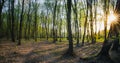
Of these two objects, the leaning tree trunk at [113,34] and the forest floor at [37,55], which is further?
the forest floor at [37,55]

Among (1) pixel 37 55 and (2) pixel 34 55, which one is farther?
(1) pixel 37 55

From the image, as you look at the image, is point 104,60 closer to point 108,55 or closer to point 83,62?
point 108,55

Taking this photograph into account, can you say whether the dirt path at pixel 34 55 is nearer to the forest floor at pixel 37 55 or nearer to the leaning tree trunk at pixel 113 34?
the forest floor at pixel 37 55

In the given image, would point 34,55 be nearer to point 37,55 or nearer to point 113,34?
point 37,55

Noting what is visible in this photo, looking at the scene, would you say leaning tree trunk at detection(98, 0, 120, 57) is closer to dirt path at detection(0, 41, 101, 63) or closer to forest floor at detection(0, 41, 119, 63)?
→ forest floor at detection(0, 41, 119, 63)

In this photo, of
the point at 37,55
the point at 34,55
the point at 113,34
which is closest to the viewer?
the point at 113,34

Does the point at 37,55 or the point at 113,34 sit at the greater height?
the point at 113,34

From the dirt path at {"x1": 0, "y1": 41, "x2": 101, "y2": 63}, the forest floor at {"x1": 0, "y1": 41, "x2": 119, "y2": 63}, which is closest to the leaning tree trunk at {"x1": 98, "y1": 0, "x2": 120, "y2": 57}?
the forest floor at {"x1": 0, "y1": 41, "x2": 119, "y2": 63}

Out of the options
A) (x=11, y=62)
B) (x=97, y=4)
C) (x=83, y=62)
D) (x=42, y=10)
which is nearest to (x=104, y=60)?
(x=83, y=62)

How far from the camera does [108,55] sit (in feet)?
45.5

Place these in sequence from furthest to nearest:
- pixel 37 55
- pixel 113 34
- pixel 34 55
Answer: pixel 37 55 < pixel 34 55 < pixel 113 34

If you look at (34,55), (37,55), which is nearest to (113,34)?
(37,55)

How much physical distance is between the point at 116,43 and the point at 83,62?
3.23m

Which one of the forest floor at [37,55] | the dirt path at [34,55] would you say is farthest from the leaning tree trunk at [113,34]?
the dirt path at [34,55]
